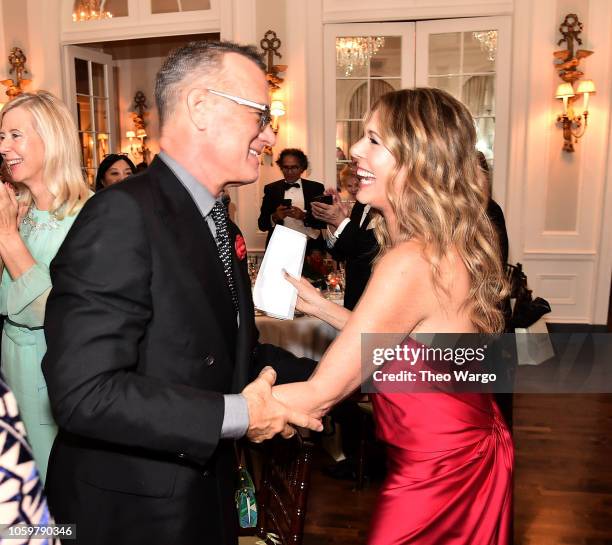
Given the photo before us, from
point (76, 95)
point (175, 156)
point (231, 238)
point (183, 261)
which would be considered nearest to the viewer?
point (183, 261)

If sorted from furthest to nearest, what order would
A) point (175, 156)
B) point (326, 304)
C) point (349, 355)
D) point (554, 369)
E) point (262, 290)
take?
point (554, 369), point (326, 304), point (262, 290), point (349, 355), point (175, 156)

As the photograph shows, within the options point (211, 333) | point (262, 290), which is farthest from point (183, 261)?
point (262, 290)

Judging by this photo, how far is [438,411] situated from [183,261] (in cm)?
82

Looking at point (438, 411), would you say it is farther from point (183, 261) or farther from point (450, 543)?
point (183, 261)

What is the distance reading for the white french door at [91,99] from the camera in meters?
7.55

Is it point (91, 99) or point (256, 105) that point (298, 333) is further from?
point (91, 99)

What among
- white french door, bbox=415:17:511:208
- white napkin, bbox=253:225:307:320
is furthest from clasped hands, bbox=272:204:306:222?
white napkin, bbox=253:225:307:320

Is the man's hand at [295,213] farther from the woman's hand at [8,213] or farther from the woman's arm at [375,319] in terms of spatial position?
the woman's arm at [375,319]

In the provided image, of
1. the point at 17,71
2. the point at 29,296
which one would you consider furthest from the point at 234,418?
the point at 17,71

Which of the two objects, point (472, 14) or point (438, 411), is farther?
point (472, 14)

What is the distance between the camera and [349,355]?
154 cm

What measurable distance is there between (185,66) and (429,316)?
0.87 m

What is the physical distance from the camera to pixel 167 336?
128 centimetres

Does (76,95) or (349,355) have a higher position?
(76,95)
